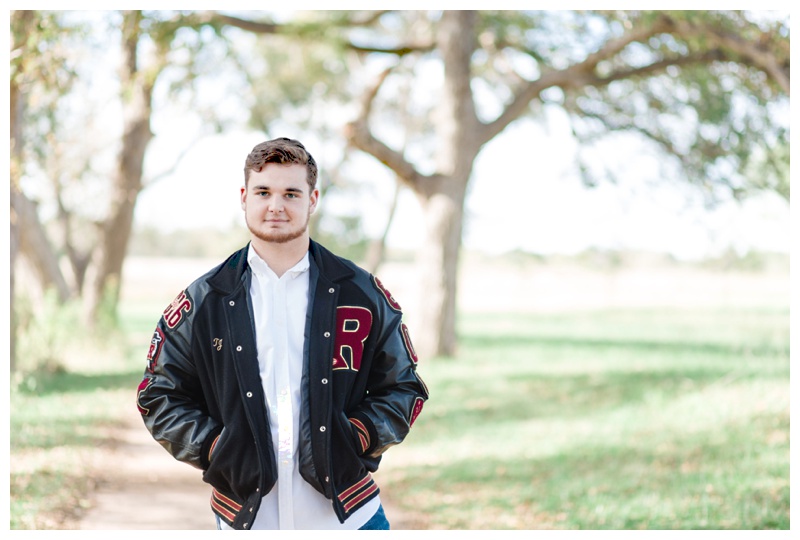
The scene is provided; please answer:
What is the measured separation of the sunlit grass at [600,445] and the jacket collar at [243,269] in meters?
4.18

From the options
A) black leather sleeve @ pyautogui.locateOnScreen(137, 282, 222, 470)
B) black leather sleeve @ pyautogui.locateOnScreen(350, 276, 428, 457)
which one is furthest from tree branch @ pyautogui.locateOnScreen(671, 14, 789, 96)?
black leather sleeve @ pyautogui.locateOnScreen(137, 282, 222, 470)

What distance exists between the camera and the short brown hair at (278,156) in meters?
2.93

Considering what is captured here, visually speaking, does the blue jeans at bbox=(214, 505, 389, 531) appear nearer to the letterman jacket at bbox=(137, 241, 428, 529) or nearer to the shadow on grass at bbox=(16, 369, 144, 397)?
the letterman jacket at bbox=(137, 241, 428, 529)

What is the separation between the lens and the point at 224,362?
9.55ft

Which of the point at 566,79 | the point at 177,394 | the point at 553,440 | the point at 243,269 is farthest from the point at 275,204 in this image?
the point at 566,79

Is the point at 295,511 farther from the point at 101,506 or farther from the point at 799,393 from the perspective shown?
the point at 101,506

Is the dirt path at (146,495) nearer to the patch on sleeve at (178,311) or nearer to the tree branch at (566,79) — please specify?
the patch on sleeve at (178,311)

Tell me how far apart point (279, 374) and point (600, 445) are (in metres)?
7.16

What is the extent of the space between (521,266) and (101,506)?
30.0 m

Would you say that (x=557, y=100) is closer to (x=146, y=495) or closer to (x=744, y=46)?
(x=744, y=46)

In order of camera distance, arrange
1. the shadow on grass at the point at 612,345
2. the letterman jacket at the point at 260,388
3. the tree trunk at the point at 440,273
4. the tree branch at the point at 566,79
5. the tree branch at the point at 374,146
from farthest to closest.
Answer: the shadow on grass at the point at 612,345, the tree trunk at the point at 440,273, the tree branch at the point at 374,146, the tree branch at the point at 566,79, the letterman jacket at the point at 260,388

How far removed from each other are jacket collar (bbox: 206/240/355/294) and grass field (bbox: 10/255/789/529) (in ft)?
12.2

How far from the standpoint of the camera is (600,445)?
372 inches

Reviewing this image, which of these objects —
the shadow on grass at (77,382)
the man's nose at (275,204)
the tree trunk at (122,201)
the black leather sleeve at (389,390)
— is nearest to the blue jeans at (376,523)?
A: the black leather sleeve at (389,390)
